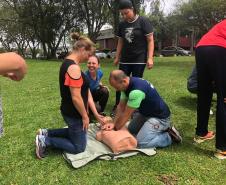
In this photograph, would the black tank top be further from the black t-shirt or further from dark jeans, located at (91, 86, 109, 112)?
the black t-shirt

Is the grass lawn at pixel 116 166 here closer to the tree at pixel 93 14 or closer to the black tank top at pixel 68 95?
the black tank top at pixel 68 95

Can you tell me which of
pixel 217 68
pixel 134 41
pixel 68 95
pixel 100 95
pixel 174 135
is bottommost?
pixel 174 135

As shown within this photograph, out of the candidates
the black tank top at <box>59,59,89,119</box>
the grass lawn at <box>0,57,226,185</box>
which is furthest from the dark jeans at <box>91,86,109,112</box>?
the black tank top at <box>59,59,89,119</box>

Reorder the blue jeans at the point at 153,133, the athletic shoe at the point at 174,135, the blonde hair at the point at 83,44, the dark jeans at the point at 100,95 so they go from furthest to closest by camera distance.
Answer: the dark jeans at the point at 100,95
the athletic shoe at the point at 174,135
the blue jeans at the point at 153,133
the blonde hair at the point at 83,44

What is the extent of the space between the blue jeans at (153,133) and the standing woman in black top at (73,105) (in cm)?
80

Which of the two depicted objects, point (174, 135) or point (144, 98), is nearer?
point (144, 98)

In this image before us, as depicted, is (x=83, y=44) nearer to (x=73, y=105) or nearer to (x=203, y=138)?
(x=73, y=105)

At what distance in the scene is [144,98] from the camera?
16.3 feet

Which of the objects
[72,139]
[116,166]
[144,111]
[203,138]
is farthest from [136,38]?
[116,166]

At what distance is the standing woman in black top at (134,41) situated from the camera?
636 cm

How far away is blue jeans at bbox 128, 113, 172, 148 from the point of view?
5.00 meters

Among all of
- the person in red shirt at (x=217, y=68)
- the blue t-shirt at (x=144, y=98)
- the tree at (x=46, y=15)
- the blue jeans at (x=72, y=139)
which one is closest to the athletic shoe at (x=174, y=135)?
the blue t-shirt at (x=144, y=98)

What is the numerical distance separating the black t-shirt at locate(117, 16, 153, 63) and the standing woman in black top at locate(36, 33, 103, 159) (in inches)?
74.6

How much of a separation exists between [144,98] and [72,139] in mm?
1107
